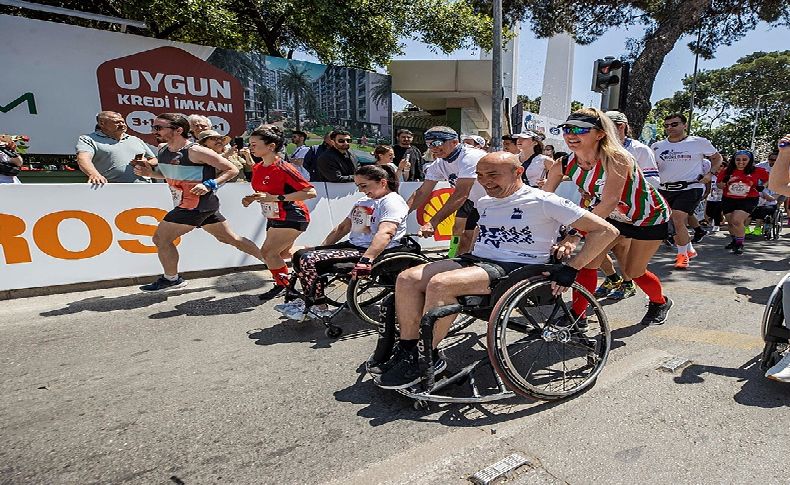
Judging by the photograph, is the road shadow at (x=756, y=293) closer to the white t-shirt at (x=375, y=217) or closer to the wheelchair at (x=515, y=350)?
the wheelchair at (x=515, y=350)

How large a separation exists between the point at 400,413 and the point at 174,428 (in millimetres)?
1156

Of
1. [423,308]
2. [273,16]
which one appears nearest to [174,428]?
[423,308]

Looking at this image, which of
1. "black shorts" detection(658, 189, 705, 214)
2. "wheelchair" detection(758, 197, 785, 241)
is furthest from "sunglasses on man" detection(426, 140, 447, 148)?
"wheelchair" detection(758, 197, 785, 241)

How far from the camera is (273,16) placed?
12.7 metres

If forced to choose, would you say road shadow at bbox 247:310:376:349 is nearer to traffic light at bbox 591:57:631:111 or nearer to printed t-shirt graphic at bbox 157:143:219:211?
printed t-shirt graphic at bbox 157:143:219:211

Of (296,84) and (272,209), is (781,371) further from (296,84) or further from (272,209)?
(296,84)

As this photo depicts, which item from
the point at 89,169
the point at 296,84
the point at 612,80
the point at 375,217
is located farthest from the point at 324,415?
the point at 296,84

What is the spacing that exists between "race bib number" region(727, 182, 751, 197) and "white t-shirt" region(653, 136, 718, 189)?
6.54ft

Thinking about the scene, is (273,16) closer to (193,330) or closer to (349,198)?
(349,198)

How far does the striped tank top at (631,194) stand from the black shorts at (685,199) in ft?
9.38

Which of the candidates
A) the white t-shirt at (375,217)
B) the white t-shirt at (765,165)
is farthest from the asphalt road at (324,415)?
the white t-shirt at (765,165)

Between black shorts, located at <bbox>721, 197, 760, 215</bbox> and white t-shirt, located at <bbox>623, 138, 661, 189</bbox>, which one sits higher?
white t-shirt, located at <bbox>623, 138, 661, 189</bbox>

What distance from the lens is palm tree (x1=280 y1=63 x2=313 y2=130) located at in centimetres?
1380

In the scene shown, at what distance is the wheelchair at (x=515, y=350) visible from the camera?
8.19ft
